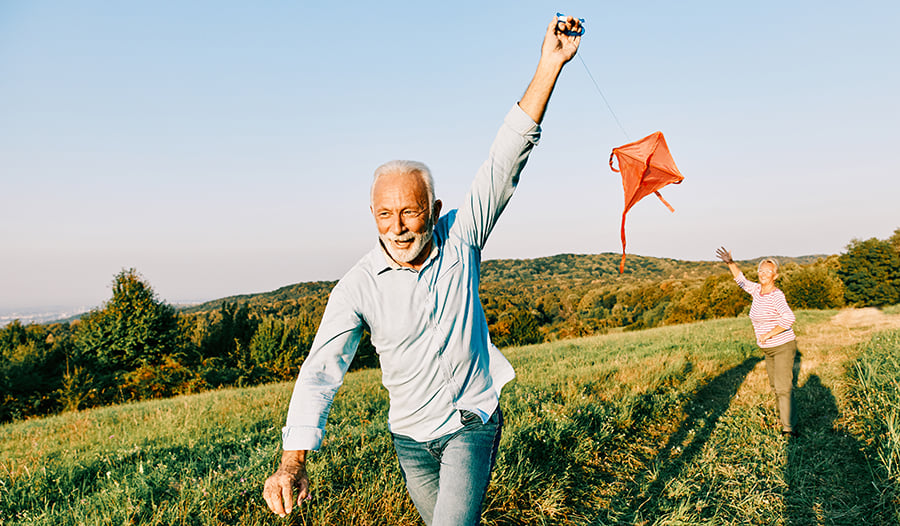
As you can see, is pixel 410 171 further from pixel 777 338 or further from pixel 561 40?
pixel 777 338

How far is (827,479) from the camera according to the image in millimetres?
5223

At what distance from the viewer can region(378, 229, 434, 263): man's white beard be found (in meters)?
2.28

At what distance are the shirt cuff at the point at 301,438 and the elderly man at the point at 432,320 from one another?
108 millimetres

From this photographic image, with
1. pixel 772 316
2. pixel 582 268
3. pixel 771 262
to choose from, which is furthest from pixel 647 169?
pixel 582 268

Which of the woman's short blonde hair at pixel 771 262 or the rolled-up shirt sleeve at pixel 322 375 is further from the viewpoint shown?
the woman's short blonde hair at pixel 771 262

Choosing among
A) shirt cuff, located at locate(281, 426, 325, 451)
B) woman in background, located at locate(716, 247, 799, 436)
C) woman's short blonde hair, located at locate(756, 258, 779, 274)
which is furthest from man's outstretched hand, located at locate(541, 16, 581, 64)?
woman's short blonde hair, located at locate(756, 258, 779, 274)

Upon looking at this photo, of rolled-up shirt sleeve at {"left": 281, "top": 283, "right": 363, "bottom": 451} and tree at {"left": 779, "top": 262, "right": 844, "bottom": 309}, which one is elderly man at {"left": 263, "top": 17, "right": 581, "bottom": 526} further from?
tree at {"left": 779, "top": 262, "right": 844, "bottom": 309}

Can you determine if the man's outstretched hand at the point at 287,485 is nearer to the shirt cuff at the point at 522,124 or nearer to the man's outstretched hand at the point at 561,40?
the shirt cuff at the point at 522,124

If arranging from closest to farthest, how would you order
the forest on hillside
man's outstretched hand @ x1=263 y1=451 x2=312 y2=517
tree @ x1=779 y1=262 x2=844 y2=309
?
man's outstretched hand @ x1=263 y1=451 x2=312 y2=517 → the forest on hillside → tree @ x1=779 y1=262 x2=844 y2=309

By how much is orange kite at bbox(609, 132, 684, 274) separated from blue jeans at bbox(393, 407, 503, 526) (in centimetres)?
537

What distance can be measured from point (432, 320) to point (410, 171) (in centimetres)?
69

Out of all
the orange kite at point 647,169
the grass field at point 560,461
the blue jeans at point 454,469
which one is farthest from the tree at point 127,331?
the blue jeans at point 454,469

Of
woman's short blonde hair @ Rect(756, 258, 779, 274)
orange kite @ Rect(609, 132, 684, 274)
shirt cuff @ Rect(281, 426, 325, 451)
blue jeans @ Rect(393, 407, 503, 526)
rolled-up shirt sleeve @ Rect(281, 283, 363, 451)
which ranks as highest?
orange kite @ Rect(609, 132, 684, 274)

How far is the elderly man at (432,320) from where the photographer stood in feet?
7.50
